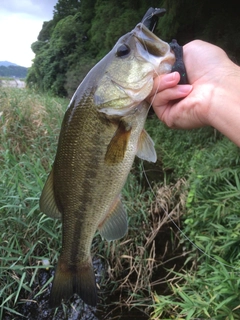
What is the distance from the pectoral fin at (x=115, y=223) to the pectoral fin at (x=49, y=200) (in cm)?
24

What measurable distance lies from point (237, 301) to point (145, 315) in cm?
116

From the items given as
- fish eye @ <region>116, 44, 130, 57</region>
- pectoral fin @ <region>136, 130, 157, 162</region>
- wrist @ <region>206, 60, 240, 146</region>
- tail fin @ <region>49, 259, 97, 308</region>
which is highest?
fish eye @ <region>116, 44, 130, 57</region>

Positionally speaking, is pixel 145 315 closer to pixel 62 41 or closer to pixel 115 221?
pixel 115 221

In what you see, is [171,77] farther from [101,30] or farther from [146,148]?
[101,30]

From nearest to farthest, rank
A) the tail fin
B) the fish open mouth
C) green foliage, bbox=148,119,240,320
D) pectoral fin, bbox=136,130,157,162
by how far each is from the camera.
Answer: the fish open mouth → pectoral fin, bbox=136,130,157,162 → the tail fin → green foliage, bbox=148,119,240,320

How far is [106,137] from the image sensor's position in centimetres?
165

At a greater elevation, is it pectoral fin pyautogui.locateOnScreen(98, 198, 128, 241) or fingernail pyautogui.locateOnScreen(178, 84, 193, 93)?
fingernail pyautogui.locateOnScreen(178, 84, 193, 93)

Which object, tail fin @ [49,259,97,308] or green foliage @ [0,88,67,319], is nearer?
tail fin @ [49,259,97,308]

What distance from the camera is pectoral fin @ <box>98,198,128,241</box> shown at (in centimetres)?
179

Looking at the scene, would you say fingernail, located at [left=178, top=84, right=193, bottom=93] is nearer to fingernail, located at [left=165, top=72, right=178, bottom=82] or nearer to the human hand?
the human hand

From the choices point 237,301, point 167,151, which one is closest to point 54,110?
point 167,151

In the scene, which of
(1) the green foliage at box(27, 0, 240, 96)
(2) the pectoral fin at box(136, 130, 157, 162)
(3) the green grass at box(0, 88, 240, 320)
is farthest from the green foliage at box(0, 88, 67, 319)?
(1) the green foliage at box(27, 0, 240, 96)

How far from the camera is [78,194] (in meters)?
1.77

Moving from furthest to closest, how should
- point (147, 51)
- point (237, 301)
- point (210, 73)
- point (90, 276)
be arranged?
point (237, 301) < point (90, 276) < point (210, 73) < point (147, 51)
